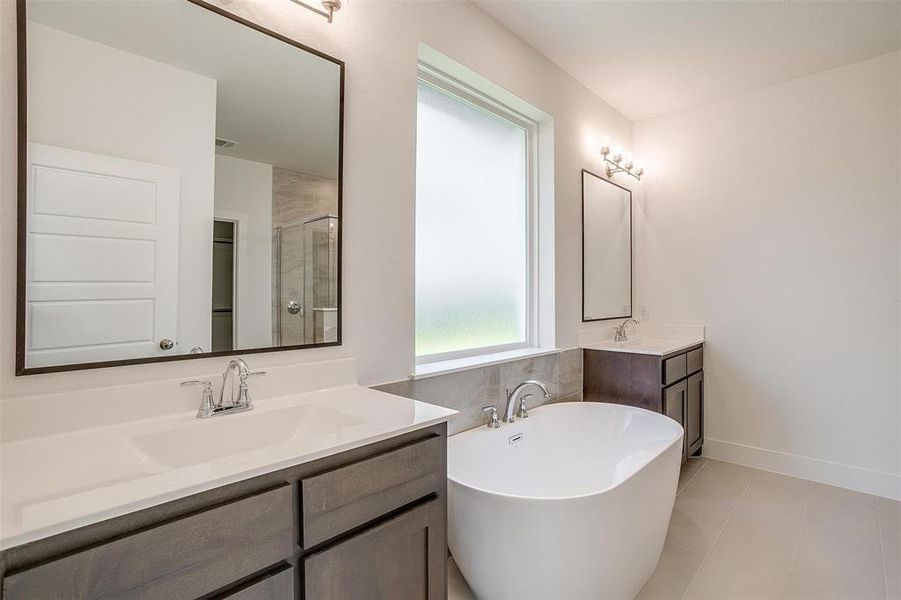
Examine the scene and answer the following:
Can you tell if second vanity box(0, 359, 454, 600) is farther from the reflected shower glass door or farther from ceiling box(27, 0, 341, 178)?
ceiling box(27, 0, 341, 178)

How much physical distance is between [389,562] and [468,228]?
5.91ft

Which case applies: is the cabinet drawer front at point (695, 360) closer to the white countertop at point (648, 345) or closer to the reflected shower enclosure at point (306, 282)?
the white countertop at point (648, 345)

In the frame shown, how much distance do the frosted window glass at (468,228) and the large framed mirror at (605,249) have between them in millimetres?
526

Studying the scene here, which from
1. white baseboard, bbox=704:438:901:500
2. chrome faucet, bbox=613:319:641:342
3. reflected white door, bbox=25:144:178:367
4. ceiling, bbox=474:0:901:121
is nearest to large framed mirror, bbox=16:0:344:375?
reflected white door, bbox=25:144:178:367

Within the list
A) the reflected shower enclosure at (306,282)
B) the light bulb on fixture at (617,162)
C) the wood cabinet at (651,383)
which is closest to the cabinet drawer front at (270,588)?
the reflected shower enclosure at (306,282)

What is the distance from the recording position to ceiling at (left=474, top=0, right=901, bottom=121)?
2.35 m

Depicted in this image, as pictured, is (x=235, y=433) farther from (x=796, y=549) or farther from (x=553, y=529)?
(x=796, y=549)

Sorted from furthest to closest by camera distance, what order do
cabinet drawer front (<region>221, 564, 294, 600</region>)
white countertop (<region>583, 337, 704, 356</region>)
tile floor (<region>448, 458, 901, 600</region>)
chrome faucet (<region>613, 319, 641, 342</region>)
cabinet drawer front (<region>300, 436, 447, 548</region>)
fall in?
chrome faucet (<region>613, 319, 641, 342</region>) → white countertop (<region>583, 337, 704, 356</region>) → tile floor (<region>448, 458, 901, 600</region>) → cabinet drawer front (<region>300, 436, 447, 548</region>) → cabinet drawer front (<region>221, 564, 294, 600</region>)

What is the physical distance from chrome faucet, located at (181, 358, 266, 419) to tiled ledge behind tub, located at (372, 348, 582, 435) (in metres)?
0.56

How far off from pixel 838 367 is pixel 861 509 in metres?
0.85

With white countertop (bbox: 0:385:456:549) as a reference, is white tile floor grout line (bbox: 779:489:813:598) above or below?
below

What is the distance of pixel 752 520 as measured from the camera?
8.16 feet

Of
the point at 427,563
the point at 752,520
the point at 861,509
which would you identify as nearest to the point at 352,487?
the point at 427,563

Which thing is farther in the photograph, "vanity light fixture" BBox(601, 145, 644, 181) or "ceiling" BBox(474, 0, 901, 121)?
"vanity light fixture" BBox(601, 145, 644, 181)
